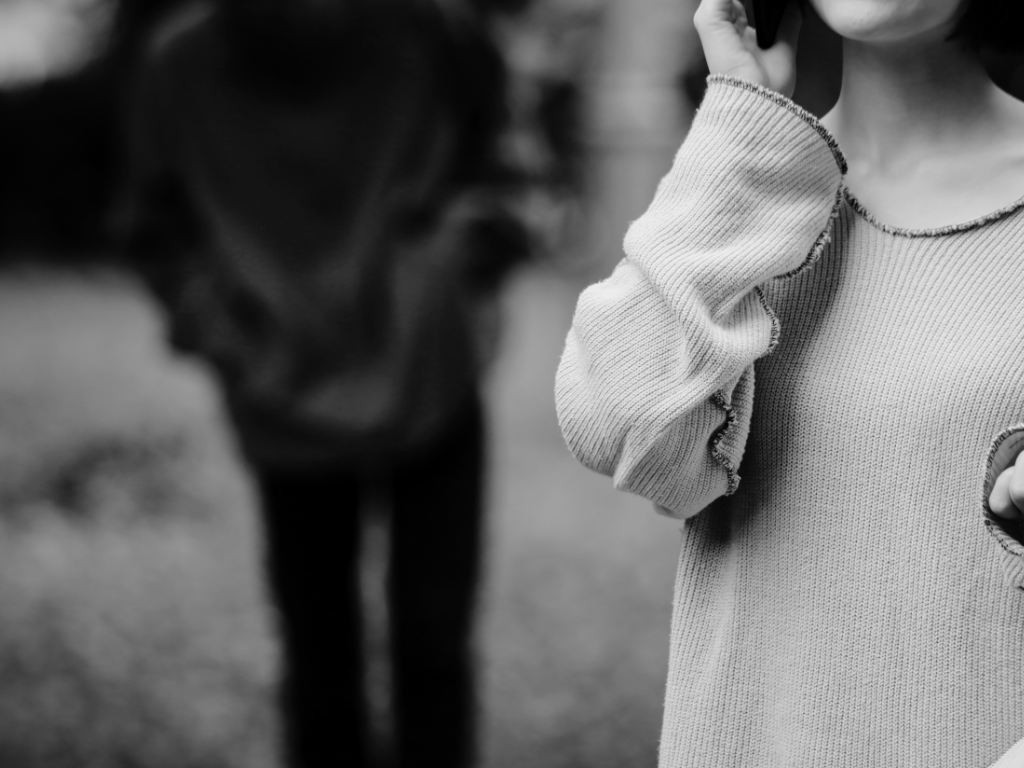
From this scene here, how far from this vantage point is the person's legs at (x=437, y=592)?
2.11 meters

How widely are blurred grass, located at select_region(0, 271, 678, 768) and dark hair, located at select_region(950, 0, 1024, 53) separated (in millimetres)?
1396

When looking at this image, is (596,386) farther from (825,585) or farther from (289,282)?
(289,282)

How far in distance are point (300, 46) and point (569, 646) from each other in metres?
1.99

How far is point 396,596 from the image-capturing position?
2.16m

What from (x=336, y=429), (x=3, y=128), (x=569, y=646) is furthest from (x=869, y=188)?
(x=3, y=128)

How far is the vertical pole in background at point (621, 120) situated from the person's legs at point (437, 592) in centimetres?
530

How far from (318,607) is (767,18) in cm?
139

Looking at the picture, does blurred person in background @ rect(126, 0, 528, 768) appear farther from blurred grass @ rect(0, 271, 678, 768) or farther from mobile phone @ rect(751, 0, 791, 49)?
mobile phone @ rect(751, 0, 791, 49)

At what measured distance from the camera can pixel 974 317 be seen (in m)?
1.00

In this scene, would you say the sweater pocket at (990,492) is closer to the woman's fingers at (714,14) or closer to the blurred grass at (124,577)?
the woman's fingers at (714,14)

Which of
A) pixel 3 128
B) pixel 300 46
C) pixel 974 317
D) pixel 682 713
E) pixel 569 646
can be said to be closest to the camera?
pixel 974 317

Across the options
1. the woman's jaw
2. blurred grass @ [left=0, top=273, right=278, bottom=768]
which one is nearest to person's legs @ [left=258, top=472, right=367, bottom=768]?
blurred grass @ [left=0, top=273, right=278, bottom=768]

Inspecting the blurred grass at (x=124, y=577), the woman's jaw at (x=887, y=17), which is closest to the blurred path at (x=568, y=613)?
the blurred grass at (x=124, y=577)

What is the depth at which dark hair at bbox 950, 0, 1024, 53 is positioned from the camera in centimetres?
105
